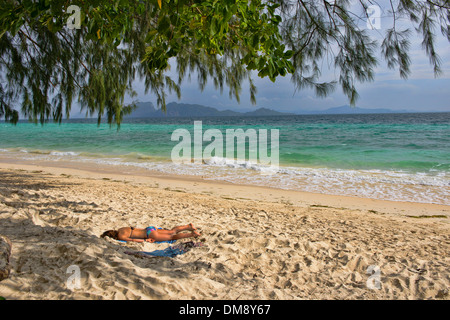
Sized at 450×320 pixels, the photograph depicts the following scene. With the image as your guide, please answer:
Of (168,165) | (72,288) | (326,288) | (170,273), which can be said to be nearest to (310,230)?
(326,288)

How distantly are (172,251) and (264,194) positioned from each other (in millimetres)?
3962

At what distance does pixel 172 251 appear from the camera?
2676 millimetres

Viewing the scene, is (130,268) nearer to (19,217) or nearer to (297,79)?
(19,217)

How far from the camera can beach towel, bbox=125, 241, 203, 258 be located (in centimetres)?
256

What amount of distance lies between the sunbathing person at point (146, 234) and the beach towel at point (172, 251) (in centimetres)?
20

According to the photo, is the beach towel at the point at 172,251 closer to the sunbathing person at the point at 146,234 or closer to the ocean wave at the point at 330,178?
the sunbathing person at the point at 146,234

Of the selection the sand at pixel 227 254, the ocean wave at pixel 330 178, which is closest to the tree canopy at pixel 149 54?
the sand at pixel 227 254

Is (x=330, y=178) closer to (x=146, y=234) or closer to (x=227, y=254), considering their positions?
(x=227, y=254)

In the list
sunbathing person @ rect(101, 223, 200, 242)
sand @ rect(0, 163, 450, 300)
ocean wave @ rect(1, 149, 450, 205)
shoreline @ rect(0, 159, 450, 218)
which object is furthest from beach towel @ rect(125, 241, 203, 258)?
ocean wave @ rect(1, 149, 450, 205)

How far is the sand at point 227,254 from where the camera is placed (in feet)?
6.27

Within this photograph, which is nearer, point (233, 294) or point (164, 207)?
point (233, 294)

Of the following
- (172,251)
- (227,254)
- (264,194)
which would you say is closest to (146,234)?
(172,251)
